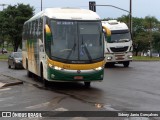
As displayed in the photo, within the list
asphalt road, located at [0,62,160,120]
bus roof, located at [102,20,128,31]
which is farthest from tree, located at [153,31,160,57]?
asphalt road, located at [0,62,160,120]

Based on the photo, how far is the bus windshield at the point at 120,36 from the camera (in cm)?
3378

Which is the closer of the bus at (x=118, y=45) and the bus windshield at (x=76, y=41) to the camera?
the bus windshield at (x=76, y=41)

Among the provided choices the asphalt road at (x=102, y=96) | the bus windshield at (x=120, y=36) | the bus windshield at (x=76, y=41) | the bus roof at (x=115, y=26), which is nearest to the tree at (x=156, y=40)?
the bus roof at (x=115, y=26)

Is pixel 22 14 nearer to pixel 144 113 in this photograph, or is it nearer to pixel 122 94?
pixel 122 94

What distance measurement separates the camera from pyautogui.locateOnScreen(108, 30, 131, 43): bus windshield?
33781mm

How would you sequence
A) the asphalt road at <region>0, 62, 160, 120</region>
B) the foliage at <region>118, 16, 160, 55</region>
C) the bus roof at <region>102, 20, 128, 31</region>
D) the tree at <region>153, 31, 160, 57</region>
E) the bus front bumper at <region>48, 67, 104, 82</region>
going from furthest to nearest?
the tree at <region>153, 31, 160, 57</region> < the foliage at <region>118, 16, 160, 55</region> < the bus roof at <region>102, 20, 128, 31</region> < the bus front bumper at <region>48, 67, 104, 82</region> < the asphalt road at <region>0, 62, 160, 120</region>

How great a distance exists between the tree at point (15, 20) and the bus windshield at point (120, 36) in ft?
136

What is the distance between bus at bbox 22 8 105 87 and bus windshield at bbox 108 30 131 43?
1511 centimetres

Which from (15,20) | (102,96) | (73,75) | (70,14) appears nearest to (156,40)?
(15,20)

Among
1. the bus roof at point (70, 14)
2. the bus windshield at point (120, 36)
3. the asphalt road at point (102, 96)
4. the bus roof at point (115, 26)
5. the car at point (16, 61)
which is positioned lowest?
the car at point (16, 61)

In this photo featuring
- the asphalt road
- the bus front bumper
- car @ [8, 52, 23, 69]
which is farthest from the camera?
car @ [8, 52, 23, 69]

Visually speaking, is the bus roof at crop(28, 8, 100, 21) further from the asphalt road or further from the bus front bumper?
the asphalt road

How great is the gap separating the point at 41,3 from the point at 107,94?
54.2m

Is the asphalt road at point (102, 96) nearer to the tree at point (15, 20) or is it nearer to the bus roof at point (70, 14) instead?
the bus roof at point (70, 14)
